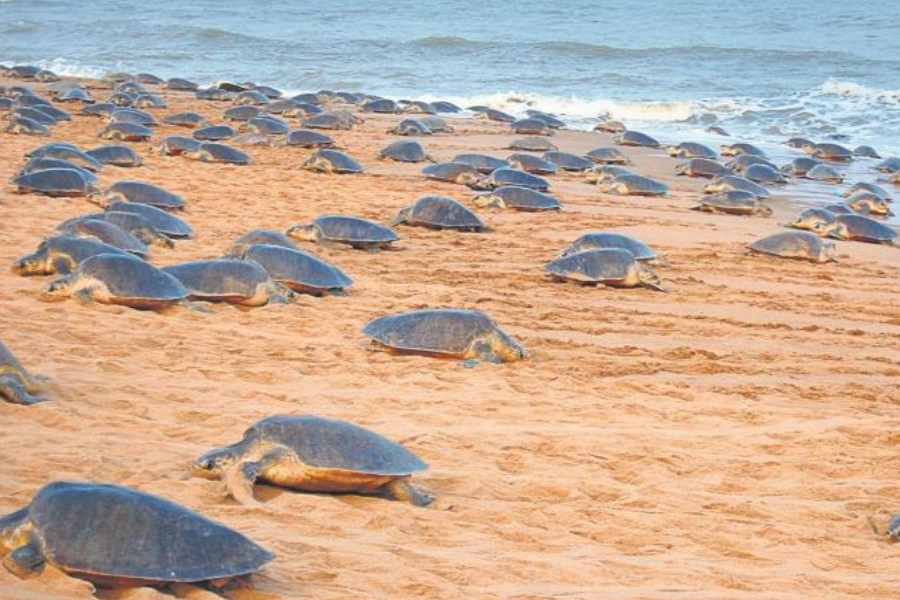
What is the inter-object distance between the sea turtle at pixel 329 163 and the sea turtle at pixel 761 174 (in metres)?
4.76

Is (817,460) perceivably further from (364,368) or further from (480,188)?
(480,188)

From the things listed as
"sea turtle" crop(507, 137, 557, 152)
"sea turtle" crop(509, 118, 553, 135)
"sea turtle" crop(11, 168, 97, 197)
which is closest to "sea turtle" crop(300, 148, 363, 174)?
"sea turtle" crop(11, 168, 97, 197)

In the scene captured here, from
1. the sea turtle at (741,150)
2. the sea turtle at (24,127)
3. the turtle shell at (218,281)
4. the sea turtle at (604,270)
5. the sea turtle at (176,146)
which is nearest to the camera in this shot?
the turtle shell at (218,281)

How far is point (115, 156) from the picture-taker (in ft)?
41.6

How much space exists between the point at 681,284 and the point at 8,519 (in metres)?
6.22

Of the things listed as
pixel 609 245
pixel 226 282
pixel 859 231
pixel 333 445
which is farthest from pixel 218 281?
pixel 859 231

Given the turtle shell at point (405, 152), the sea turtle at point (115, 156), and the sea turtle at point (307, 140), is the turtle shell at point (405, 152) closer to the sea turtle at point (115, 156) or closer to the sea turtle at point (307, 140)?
the sea turtle at point (307, 140)

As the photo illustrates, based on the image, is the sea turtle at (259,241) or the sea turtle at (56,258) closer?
the sea turtle at (56,258)

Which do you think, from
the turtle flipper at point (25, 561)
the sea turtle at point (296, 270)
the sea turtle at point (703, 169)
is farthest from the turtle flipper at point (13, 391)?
the sea turtle at point (703, 169)

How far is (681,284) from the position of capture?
28.8 ft

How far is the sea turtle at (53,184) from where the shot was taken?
10.2m

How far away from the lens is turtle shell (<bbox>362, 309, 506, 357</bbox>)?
6.39 meters

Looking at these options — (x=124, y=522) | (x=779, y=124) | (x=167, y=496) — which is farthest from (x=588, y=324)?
(x=779, y=124)

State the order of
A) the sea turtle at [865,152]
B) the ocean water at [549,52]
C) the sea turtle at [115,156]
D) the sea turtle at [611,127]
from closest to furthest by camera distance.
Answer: the sea turtle at [115,156] → the sea turtle at [865,152] → the sea turtle at [611,127] → the ocean water at [549,52]
